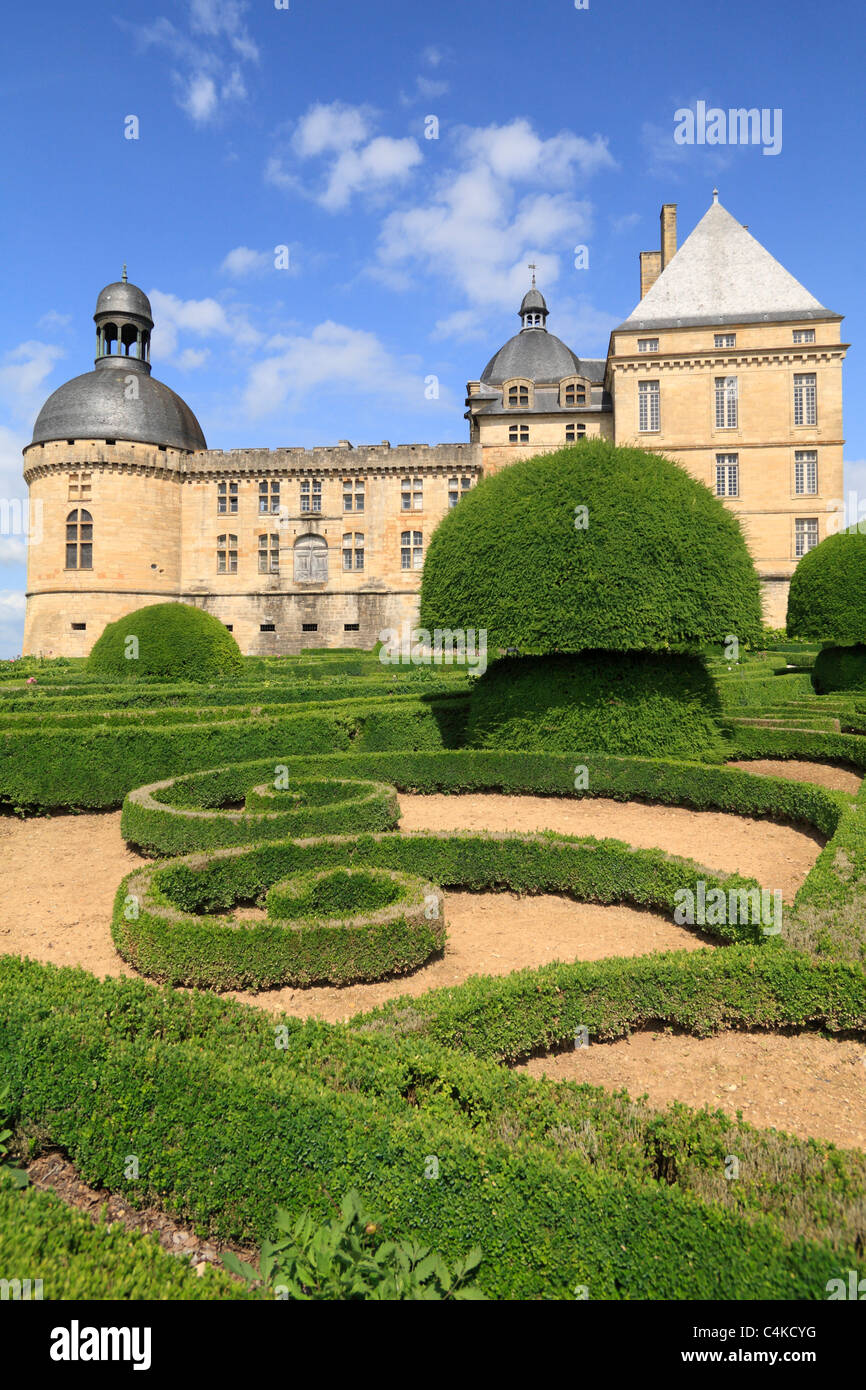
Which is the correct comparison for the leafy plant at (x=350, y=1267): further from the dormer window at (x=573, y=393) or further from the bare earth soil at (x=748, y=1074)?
the dormer window at (x=573, y=393)

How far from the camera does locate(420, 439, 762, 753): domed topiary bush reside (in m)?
10.7

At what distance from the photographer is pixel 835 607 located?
18.1m

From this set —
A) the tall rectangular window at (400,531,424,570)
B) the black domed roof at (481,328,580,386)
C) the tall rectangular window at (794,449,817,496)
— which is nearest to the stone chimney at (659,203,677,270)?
the black domed roof at (481,328,580,386)

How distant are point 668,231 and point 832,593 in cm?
3086

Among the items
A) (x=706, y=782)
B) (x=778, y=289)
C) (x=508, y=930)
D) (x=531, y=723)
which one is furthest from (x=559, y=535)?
(x=778, y=289)

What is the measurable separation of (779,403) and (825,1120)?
37793 mm

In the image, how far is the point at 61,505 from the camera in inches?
1468

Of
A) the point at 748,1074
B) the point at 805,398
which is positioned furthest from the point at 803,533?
the point at 748,1074

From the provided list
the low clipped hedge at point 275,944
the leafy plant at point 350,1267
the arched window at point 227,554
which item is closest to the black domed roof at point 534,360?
the arched window at point 227,554

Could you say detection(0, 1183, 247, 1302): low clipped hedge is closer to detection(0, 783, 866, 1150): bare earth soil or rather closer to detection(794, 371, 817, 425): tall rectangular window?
detection(0, 783, 866, 1150): bare earth soil

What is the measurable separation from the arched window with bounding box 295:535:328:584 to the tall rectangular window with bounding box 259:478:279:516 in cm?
243

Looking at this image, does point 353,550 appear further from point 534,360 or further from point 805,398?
point 805,398

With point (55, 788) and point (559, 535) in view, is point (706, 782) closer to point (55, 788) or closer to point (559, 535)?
point (559, 535)

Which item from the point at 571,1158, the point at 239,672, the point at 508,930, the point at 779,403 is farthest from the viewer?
the point at 779,403
